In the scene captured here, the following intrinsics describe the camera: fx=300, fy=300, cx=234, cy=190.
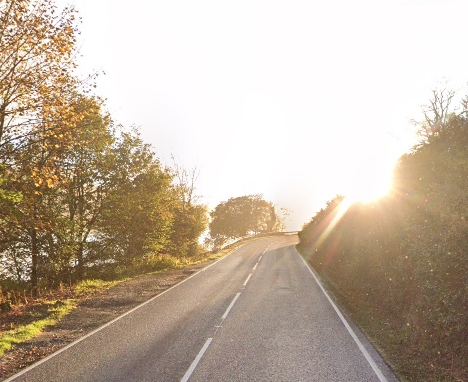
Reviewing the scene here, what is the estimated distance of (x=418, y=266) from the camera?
29.0 feet

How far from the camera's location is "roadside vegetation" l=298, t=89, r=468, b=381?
646 centimetres

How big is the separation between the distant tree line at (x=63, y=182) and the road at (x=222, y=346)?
184 inches

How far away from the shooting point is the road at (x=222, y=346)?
18.9 ft

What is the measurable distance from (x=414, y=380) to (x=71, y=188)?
693 inches

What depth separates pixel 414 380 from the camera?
5.62m

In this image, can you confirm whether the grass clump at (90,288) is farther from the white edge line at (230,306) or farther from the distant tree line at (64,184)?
the white edge line at (230,306)

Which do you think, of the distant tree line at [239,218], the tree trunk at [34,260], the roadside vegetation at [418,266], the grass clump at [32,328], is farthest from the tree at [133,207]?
the distant tree line at [239,218]

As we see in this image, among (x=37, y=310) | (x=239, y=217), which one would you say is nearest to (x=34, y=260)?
(x=37, y=310)

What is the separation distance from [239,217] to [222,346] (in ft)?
227

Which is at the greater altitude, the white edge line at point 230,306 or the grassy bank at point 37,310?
the grassy bank at point 37,310

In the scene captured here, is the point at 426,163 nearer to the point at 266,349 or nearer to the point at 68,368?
the point at 266,349

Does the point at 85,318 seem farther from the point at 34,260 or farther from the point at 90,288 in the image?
the point at 34,260

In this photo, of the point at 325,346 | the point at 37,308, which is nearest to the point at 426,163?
the point at 325,346

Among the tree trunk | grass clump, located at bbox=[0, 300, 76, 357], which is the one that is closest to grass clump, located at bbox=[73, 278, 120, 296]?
the tree trunk
